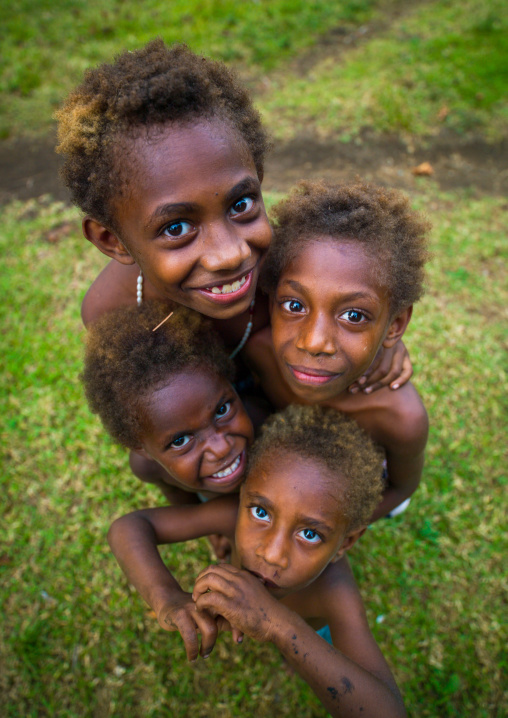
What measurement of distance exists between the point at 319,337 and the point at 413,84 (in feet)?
17.7

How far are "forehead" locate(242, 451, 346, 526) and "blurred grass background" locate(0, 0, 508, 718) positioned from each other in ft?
4.27

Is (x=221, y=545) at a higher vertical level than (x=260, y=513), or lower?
lower

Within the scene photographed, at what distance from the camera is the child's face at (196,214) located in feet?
5.23

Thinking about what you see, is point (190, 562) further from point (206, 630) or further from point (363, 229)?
point (363, 229)

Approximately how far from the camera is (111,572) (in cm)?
300

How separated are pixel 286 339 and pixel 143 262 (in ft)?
1.94

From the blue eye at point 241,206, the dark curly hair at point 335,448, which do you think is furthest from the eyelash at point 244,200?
the dark curly hair at point 335,448

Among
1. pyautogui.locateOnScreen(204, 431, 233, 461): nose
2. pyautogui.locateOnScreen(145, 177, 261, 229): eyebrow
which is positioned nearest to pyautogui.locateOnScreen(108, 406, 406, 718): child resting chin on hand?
pyautogui.locateOnScreen(204, 431, 233, 461): nose

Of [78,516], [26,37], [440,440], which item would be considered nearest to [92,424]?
[78,516]

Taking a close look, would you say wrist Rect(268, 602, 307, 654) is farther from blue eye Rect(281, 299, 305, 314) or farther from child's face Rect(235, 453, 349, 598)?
blue eye Rect(281, 299, 305, 314)

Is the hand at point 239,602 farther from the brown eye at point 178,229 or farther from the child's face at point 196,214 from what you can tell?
the brown eye at point 178,229

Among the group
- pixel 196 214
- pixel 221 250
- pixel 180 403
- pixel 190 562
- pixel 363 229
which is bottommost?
pixel 190 562

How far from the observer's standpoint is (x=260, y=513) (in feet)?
6.61

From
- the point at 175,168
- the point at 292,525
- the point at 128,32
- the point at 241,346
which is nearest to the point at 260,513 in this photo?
the point at 292,525
